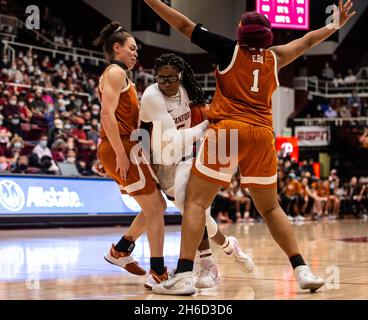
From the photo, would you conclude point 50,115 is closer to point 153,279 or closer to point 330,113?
point 153,279

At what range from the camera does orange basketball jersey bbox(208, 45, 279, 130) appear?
504cm

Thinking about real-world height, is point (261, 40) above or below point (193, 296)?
above

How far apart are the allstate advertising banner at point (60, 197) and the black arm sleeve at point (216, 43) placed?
342 inches

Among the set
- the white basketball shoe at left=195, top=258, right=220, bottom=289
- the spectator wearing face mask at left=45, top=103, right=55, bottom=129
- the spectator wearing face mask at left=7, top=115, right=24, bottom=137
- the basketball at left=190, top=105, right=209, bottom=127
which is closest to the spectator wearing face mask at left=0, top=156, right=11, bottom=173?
the spectator wearing face mask at left=7, top=115, right=24, bottom=137

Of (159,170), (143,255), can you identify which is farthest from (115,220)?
(159,170)

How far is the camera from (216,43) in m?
5.00

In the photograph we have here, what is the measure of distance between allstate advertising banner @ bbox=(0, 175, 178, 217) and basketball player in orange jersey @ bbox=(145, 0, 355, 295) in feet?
28.1

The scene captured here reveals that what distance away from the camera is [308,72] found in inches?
1312

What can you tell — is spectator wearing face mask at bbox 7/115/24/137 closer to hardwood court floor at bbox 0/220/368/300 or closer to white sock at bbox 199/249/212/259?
hardwood court floor at bbox 0/220/368/300

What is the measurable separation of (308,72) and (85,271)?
28.0 metres

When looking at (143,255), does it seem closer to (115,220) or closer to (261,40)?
(261,40)

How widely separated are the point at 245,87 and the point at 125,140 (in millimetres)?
1102

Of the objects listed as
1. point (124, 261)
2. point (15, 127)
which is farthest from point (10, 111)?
point (124, 261)

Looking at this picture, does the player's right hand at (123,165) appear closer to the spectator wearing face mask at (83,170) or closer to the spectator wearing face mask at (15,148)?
the spectator wearing face mask at (15,148)
